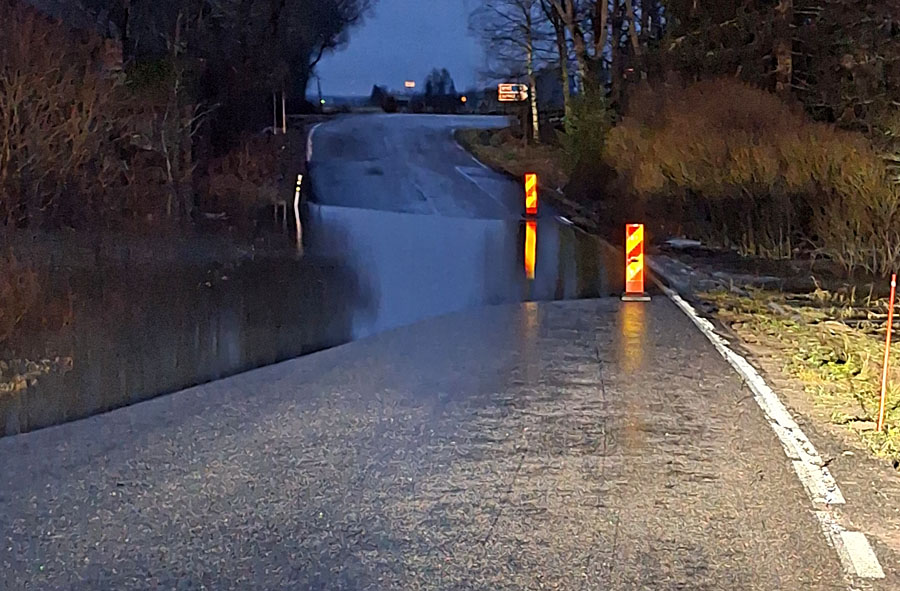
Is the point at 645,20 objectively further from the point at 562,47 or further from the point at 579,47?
the point at 562,47

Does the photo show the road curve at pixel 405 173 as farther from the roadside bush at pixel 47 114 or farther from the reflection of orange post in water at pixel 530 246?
the roadside bush at pixel 47 114

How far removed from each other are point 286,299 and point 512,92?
41918 mm

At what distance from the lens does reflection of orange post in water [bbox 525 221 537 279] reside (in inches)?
665

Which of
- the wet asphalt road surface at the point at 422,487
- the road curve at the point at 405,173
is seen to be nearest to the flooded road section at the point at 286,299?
the wet asphalt road surface at the point at 422,487

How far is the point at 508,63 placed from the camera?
49.9m

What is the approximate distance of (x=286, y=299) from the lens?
1408 centimetres

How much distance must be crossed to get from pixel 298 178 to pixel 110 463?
29362 millimetres

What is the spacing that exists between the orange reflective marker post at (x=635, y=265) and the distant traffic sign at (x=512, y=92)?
3899 centimetres

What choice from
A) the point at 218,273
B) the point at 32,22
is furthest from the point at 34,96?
the point at 218,273

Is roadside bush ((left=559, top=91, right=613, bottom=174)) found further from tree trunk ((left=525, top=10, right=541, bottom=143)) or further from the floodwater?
tree trunk ((left=525, top=10, right=541, bottom=143))

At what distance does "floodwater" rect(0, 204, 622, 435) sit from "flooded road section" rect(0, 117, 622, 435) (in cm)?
2

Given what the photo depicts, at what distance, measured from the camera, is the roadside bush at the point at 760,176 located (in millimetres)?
17281

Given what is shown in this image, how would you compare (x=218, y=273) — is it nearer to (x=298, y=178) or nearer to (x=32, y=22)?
(x=32, y=22)

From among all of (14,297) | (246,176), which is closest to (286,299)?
(14,297)
